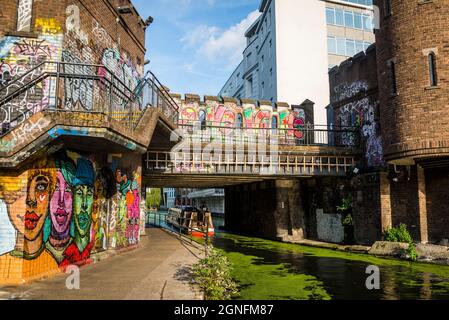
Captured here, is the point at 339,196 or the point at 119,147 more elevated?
the point at 119,147

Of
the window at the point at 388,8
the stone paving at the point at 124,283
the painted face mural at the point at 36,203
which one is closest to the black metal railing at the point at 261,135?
the window at the point at 388,8

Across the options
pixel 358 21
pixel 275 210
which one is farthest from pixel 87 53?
pixel 358 21

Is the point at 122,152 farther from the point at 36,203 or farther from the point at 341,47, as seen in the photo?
the point at 341,47

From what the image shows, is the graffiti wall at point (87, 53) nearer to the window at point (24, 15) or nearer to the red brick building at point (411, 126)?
the window at point (24, 15)

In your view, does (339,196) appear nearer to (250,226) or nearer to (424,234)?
(424,234)

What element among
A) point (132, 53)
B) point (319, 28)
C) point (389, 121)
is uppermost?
point (319, 28)

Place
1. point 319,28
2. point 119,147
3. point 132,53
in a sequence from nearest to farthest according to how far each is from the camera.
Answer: point 119,147
point 132,53
point 319,28

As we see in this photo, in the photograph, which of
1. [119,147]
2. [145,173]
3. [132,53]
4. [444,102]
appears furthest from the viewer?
[145,173]

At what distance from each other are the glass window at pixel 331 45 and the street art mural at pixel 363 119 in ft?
62.2

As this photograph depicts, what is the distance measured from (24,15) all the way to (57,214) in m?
5.57

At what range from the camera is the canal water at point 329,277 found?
33.7ft
